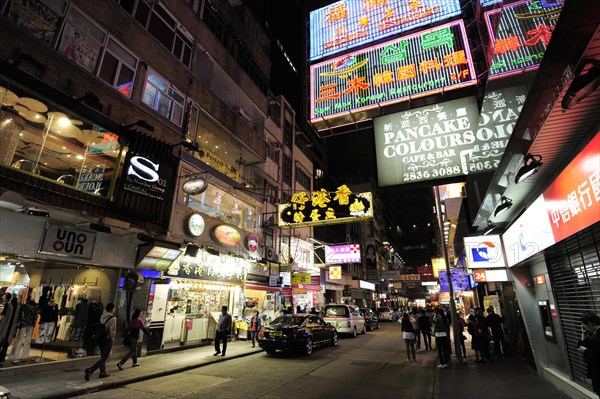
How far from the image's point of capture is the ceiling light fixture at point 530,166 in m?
5.90

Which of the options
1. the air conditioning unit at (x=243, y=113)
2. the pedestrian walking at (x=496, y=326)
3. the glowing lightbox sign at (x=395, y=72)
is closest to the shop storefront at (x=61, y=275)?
the glowing lightbox sign at (x=395, y=72)

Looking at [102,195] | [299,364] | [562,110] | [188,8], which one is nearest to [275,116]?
[188,8]

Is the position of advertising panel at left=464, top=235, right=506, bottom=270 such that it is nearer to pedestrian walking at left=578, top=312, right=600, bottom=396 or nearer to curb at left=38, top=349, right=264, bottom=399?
pedestrian walking at left=578, top=312, right=600, bottom=396

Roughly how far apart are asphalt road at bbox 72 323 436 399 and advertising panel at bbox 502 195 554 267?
4.45m

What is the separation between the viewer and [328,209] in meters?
15.7

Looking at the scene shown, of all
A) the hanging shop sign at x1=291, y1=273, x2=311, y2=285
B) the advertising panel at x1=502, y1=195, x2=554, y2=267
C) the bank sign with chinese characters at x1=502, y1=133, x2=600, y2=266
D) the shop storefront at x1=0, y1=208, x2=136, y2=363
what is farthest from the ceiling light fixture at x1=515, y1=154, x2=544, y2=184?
the hanging shop sign at x1=291, y1=273, x2=311, y2=285

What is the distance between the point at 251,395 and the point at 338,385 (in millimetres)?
2601

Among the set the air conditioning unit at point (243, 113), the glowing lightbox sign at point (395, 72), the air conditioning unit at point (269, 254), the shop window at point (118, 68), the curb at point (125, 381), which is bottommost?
the curb at point (125, 381)

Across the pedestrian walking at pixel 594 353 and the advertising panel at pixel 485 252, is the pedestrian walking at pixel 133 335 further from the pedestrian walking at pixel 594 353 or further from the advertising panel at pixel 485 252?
the advertising panel at pixel 485 252

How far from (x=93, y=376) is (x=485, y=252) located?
13.0 metres

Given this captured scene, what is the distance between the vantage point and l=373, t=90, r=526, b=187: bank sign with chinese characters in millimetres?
7711

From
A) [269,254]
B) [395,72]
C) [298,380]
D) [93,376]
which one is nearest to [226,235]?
[269,254]

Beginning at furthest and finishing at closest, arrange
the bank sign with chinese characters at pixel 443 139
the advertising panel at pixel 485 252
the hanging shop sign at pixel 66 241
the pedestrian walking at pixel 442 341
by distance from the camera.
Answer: the pedestrian walking at pixel 442 341 < the advertising panel at pixel 485 252 < the hanging shop sign at pixel 66 241 < the bank sign with chinese characters at pixel 443 139

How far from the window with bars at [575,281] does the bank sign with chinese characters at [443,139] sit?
93.1 inches
